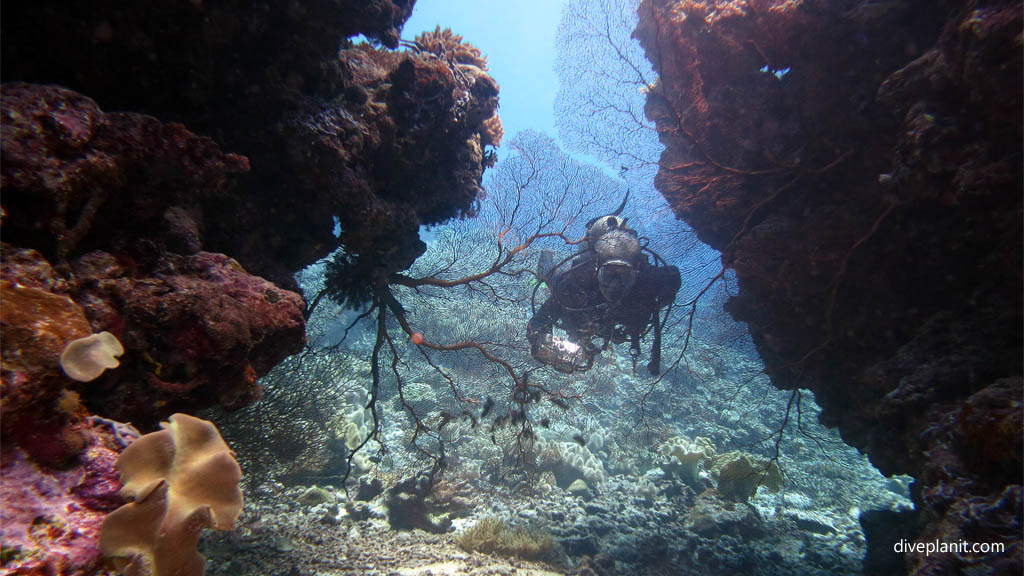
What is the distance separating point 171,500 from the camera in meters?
1.57

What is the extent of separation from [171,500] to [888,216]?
568 centimetres

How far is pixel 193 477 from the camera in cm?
168

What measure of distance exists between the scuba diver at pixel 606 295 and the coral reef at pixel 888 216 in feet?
3.77

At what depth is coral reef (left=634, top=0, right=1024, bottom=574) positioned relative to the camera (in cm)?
249

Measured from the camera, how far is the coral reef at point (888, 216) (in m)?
2.49

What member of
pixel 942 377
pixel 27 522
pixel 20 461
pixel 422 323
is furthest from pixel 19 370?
pixel 422 323

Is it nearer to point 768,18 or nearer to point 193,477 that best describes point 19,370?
point 193,477

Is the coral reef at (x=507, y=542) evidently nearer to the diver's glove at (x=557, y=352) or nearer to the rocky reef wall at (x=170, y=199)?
the diver's glove at (x=557, y=352)

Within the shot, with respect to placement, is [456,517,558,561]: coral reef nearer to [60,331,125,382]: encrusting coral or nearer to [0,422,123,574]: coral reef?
[0,422,123,574]: coral reef

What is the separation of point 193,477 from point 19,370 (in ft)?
2.38

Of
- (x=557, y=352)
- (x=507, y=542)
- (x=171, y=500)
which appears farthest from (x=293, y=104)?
(x=507, y=542)

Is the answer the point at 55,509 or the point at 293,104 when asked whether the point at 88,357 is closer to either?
the point at 55,509

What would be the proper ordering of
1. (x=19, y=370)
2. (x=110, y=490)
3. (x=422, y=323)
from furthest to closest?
(x=422, y=323) < (x=110, y=490) < (x=19, y=370)

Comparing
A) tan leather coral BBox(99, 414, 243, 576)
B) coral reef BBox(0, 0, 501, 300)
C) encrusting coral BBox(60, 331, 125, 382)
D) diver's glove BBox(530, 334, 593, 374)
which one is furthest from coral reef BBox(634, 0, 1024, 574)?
encrusting coral BBox(60, 331, 125, 382)
